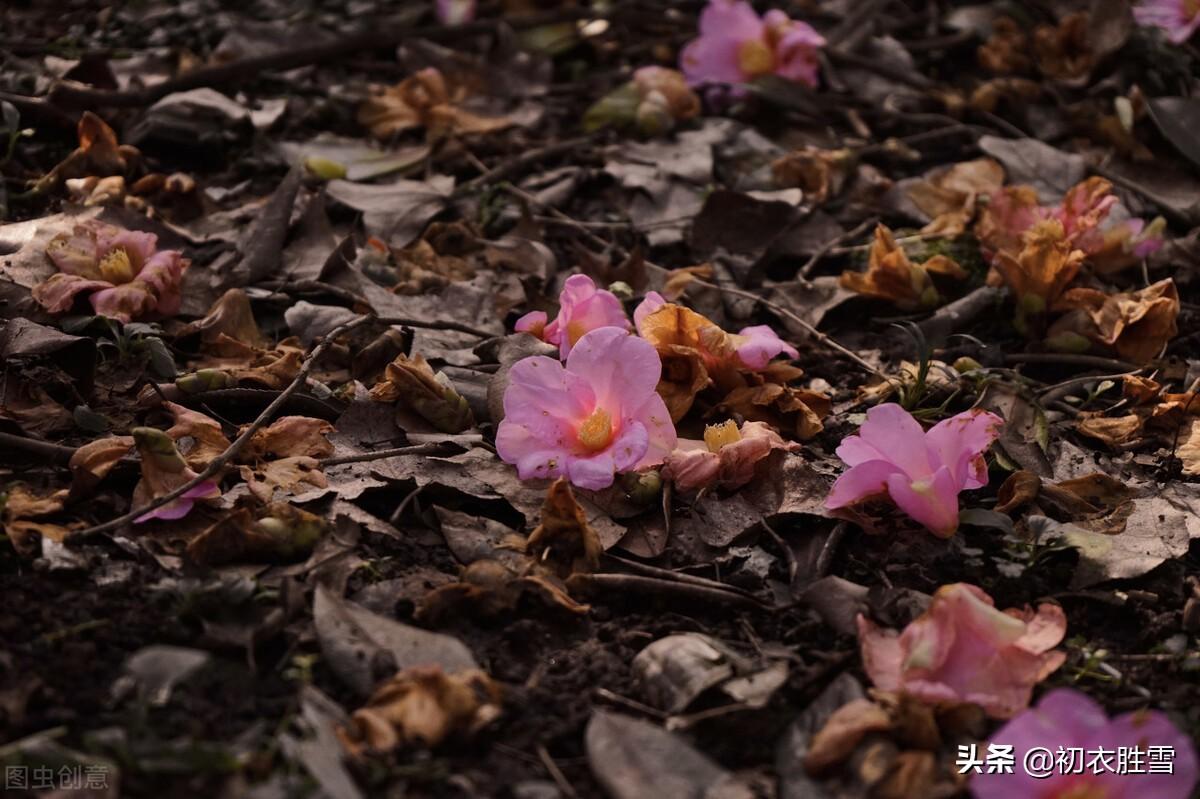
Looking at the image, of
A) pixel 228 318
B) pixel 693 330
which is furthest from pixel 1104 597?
pixel 228 318

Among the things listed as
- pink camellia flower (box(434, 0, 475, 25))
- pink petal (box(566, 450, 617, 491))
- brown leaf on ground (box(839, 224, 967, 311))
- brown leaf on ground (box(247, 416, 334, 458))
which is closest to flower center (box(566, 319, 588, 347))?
pink petal (box(566, 450, 617, 491))

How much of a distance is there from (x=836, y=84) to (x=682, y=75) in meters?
0.41

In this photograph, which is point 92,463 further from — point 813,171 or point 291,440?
point 813,171

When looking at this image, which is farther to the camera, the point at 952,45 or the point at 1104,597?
the point at 952,45

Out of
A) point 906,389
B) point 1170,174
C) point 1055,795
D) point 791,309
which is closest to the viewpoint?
point 1055,795

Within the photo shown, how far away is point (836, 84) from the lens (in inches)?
133

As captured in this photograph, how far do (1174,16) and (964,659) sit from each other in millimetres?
2230

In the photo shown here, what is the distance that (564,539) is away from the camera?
1.81 meters

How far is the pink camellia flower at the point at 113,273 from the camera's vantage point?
2215 mm

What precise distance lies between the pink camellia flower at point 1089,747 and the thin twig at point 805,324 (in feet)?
3.10

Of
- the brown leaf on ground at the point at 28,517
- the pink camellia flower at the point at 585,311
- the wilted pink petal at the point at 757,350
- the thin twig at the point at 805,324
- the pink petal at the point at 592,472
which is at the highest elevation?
the pink camellia flower at the point at 585,311

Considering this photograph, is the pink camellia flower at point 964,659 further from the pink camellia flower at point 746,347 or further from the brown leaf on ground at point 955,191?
the brown leaf on ground at point 955,191

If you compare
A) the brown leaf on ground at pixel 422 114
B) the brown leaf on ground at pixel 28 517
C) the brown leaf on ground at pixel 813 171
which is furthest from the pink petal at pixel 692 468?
the brown leaf on ground at pixel 422 114

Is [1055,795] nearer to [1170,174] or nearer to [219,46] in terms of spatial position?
[1170,174]
